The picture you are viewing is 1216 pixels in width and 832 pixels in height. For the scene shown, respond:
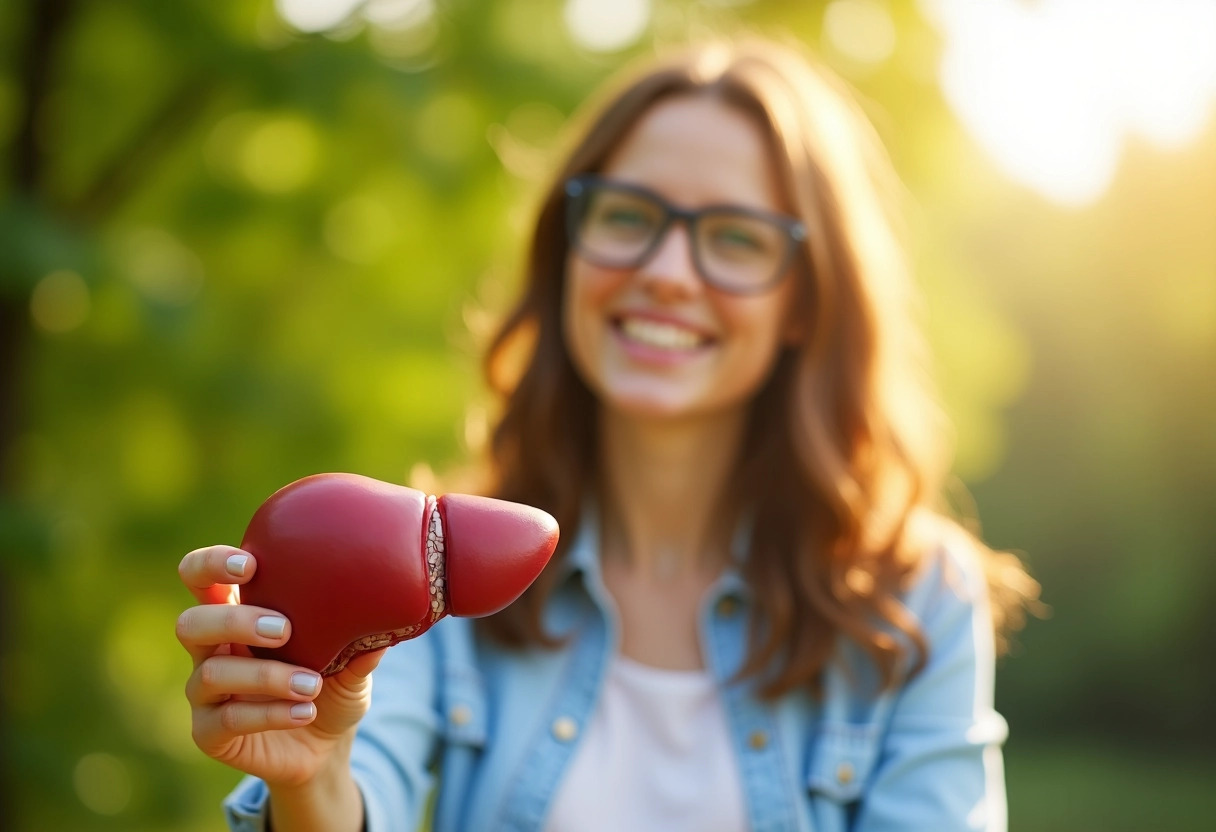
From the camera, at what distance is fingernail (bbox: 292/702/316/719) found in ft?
5.28

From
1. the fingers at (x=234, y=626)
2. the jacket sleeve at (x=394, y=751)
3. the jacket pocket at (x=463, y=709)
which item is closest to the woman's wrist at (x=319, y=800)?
the jacket sleeve at (x=394, y=751)

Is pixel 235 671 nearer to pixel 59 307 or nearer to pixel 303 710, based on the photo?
pixel 303 710

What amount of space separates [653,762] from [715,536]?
23.0 inches

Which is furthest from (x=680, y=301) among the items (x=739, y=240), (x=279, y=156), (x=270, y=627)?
(x=279, y=156)

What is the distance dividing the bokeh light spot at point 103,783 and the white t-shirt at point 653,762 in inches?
153

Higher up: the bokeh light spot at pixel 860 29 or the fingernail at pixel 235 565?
the bokeh light spot at pixel 860 29

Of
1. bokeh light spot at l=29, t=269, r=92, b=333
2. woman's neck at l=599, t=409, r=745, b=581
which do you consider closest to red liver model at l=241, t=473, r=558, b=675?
woman's neck at l=599, t=409, r=745, b=581

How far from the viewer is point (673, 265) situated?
2617 mm

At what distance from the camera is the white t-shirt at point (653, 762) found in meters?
2.48

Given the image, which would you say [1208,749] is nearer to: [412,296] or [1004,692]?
[1004,692]

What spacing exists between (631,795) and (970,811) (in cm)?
68

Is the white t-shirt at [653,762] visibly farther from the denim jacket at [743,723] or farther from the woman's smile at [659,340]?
the woman's smile at [659,340]

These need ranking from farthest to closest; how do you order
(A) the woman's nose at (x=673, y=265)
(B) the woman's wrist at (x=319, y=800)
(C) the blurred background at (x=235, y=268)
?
(C) the blurred background at (x=235, y=268)
(A) the woman's nose at (x=673, y=265)
(B) the woman's wrist at (x=319, y=800)

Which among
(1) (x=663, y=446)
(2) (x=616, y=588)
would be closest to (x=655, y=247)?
(1) (x=663, y=446)
